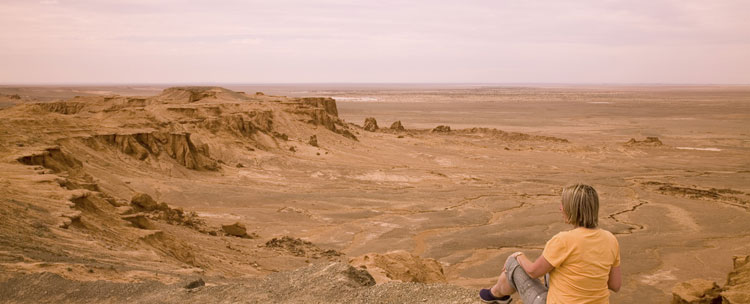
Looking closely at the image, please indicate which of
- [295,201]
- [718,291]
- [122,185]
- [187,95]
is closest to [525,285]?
[718,291]

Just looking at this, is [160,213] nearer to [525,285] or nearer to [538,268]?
[525,285]

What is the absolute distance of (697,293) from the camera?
7105 millimetres

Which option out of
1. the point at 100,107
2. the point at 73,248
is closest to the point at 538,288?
the point at 73,248

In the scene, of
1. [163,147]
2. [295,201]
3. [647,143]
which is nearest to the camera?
[295,201]

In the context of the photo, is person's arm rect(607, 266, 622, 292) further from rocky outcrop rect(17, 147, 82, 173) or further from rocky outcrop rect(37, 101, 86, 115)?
rocky outcrop rect(37, 101, 86, 115)

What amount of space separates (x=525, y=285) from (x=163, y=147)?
17.3 metres

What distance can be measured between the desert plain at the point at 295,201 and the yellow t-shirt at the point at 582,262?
3.93 feet

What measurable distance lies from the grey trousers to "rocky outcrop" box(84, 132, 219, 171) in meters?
16.2

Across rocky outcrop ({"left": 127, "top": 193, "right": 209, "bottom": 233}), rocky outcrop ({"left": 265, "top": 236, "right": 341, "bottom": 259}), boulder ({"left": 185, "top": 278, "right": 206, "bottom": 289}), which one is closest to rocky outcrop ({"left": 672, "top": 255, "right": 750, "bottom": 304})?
boulder ({"left": 185, "top": 278, "right": 206, "bottom": 289})

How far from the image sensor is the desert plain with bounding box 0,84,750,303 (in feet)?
22.9

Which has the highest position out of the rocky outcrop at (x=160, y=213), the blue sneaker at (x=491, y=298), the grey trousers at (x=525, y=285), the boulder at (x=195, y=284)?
the grey trousers at (x=525, y=285)

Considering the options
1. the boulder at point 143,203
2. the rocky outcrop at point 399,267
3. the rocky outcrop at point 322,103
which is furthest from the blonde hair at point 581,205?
the rocky outcrop at point 322,103

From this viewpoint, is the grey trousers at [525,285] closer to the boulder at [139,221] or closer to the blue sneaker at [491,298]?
the blue sneaker at [491,298]

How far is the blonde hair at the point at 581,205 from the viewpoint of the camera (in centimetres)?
346
